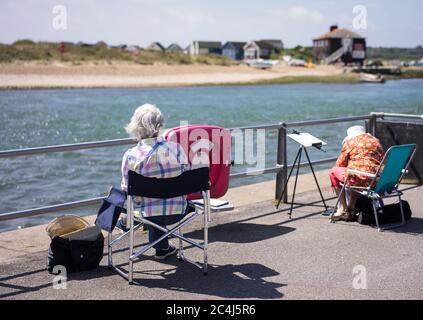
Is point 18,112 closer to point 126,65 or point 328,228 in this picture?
point 126,65

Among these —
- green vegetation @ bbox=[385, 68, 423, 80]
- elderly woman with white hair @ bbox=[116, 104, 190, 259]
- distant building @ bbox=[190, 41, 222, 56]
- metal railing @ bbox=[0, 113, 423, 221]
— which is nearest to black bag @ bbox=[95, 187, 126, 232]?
elderly woman with white hair @ bbox=[116, 104, 190, 259]

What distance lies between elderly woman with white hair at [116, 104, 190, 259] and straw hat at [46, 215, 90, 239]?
0.68 m

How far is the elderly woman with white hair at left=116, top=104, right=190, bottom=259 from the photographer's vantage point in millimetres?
5422

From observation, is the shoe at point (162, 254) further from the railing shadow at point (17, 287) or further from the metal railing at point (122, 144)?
the railing shadow at point (17, 287)

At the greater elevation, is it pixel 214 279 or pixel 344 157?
pixel 344 157

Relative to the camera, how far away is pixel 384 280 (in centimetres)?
539

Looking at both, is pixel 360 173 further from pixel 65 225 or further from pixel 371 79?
pixel 371 79

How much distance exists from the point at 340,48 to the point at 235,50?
4284cm

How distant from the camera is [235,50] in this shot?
616ft

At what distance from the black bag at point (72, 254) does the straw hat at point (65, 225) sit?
0.96 feet

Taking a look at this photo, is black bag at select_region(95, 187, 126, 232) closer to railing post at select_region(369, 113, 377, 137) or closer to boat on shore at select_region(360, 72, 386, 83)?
railing post at select_region(369, 113, 377, 137)

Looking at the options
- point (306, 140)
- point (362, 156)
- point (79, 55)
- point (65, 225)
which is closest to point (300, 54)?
point (79, 55)

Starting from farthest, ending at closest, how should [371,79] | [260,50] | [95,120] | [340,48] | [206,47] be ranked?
[206,47]
[260,50]
[340,48]
[371,79]
[95,120]
